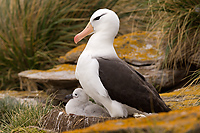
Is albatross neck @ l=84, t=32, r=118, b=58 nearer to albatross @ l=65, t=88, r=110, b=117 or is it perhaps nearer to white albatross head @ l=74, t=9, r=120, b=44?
white albatross head @ l=74, t=9, r=120, b=44

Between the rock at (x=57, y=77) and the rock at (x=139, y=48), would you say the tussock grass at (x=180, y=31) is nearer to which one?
the rock at (x=139, y=48)

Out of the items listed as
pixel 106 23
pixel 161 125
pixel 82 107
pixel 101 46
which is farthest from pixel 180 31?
pixel 161 125

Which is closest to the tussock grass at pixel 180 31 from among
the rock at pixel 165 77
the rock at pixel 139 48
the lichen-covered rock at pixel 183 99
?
the rock at pixel 165 77

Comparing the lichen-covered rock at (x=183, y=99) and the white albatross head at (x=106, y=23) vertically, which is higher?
the white albatross head at (x=106, y=23)

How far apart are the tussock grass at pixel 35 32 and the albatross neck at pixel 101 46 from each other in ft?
9.65

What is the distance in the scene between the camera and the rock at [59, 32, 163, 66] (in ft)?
15.5

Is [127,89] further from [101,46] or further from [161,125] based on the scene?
[161,125]

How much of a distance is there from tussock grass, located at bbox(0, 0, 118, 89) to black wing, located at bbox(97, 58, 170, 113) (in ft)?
10.8

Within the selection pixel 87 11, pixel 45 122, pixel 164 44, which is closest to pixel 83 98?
pixel 45 122

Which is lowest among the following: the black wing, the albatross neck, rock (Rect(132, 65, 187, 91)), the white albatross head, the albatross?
rock (Rect(132, 65, 187, 91))

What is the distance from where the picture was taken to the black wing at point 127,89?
278 cm

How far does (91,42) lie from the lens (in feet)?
10.3

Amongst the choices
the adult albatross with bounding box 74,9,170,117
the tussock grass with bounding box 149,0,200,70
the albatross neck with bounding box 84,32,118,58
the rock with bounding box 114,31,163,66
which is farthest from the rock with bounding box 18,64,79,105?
Result: the adult albatross with bounding box 74,9,170,117

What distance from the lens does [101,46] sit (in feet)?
10.0
